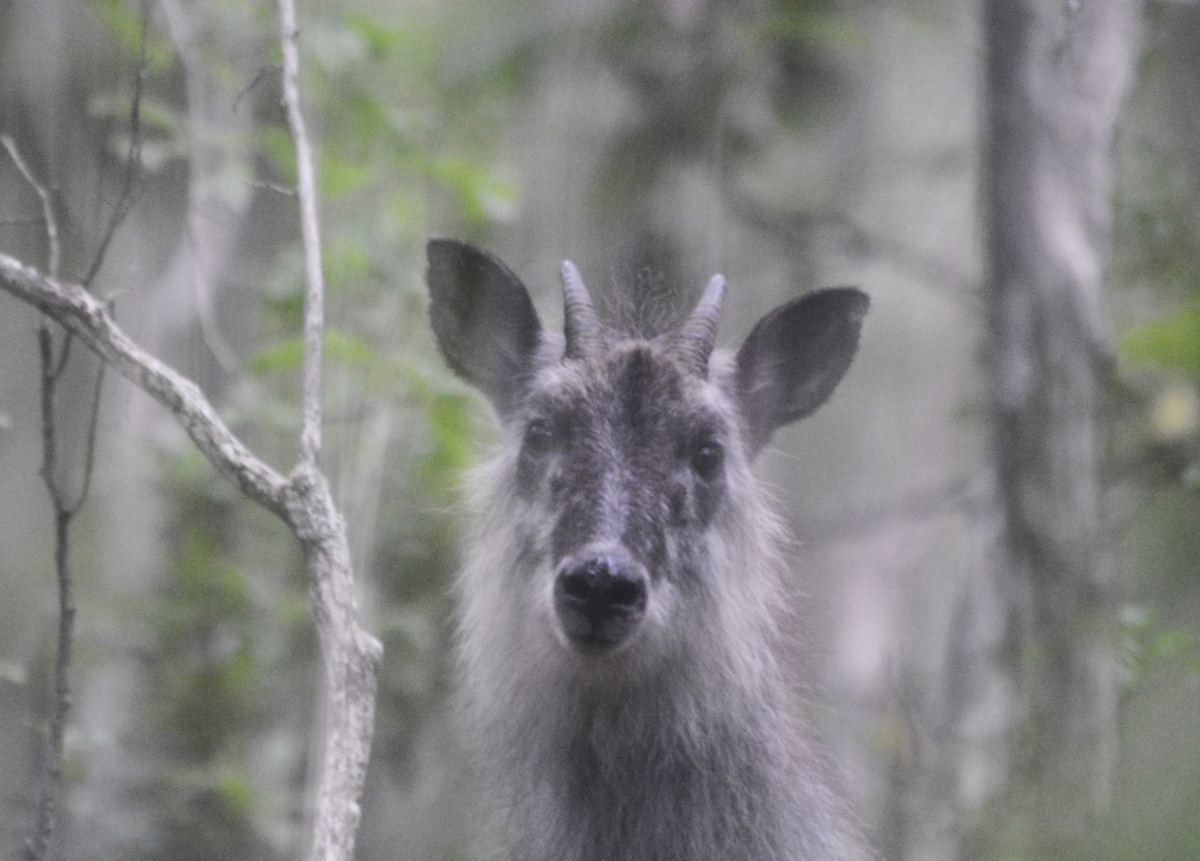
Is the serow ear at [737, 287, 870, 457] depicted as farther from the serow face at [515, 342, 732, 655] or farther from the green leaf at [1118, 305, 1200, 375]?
the green leaf at [1118, 305, 1200, 375]

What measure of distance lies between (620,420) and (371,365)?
2.98 metres

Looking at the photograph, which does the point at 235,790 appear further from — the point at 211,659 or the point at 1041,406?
the point at 1041,406

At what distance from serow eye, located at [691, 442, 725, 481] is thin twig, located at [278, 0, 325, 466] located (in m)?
1.03

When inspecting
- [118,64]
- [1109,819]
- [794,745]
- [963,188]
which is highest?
[963,188]

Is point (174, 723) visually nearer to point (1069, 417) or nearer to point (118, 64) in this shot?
point (118, 64)

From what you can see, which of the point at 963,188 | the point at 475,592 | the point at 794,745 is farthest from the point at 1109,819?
the point at 963,188

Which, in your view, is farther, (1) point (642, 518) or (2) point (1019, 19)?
(2) point (1019, 19)

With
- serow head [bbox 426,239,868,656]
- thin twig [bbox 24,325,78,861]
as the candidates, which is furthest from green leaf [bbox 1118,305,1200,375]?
thin twig [bbox 24,325,78,861]

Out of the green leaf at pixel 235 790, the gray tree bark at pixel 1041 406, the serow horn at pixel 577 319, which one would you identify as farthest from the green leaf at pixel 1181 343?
the green leaf at pixel 235 790

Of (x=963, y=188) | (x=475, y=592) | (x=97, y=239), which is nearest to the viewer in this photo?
(x=475, y=592)

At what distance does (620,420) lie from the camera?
4035 millimetres

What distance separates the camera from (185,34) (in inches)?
266

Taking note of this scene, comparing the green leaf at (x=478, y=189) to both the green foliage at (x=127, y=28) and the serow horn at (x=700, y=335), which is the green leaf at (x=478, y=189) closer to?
the green foliage at (x=127, y=28)

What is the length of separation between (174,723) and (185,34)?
3.13m
